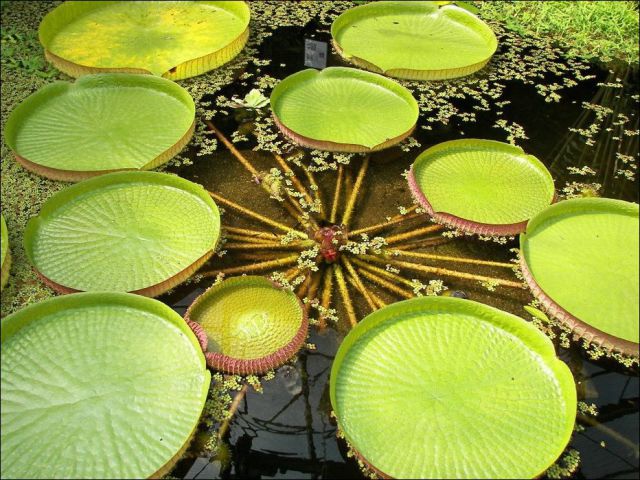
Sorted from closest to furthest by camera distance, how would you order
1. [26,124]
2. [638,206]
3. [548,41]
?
[638,206] → [26,124] → [548,41]

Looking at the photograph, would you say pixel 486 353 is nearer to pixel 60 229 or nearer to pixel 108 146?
pixel 60 229

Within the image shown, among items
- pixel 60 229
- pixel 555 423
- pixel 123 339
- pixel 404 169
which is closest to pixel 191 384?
pixel 123 339

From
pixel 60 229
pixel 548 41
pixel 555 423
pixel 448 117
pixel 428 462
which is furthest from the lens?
pixel 548 41

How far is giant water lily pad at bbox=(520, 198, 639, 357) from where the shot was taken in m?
2.40

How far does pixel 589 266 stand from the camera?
2566mm

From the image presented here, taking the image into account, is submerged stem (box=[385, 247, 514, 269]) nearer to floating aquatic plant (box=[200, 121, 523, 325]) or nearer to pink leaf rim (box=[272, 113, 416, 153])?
floating aquatic plant (box=[200, 121, 523, 325])

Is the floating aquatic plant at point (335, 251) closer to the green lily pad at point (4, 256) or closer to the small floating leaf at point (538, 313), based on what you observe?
the small floating leaf at point (538, 313)

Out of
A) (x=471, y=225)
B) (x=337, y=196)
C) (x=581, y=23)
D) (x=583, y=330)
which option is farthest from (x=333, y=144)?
(x=581, y=23)

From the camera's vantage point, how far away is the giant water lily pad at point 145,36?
367 cm

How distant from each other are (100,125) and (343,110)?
4.46 feet

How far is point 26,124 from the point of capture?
3.14 meters

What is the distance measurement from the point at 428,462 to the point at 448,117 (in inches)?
93.7

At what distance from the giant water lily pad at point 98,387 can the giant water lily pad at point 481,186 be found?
55.8 inches

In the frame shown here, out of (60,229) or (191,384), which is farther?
(60,229)
